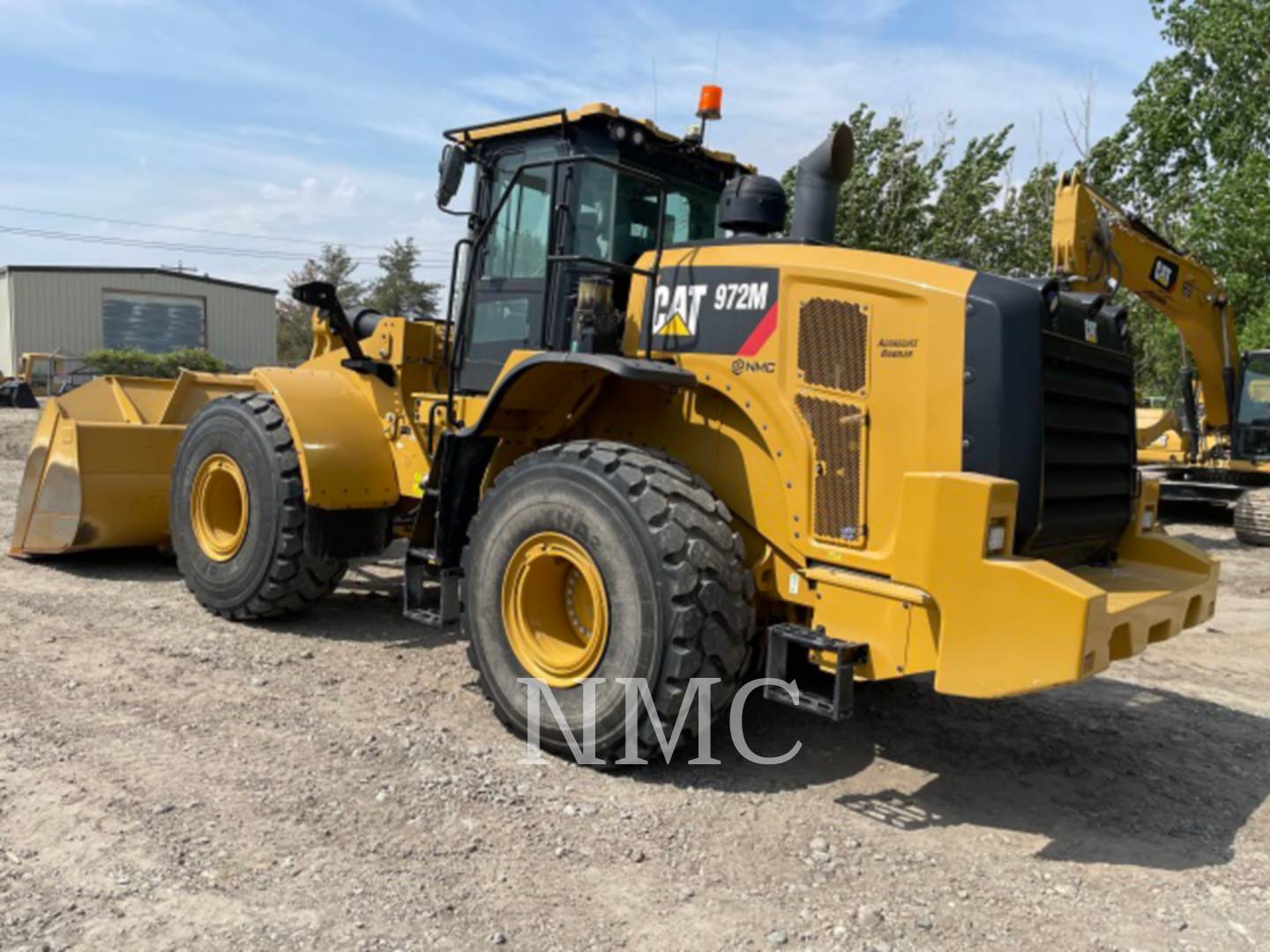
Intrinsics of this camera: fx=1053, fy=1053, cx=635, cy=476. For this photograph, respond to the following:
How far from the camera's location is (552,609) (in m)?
4.60

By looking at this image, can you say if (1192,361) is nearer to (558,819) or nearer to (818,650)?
(818,650)

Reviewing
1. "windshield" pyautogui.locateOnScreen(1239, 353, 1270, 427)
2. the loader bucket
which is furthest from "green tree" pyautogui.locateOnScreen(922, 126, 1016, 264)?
the loader bucket

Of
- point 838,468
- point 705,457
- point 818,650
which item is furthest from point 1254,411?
point 818,650

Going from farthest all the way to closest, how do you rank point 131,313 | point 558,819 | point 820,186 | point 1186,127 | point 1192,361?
point 131,313 < point 1186,127 < point 1192,361 < point 820,186 < point 558,819

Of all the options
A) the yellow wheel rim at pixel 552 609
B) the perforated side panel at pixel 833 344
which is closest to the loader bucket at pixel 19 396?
the yellow wheel rim at pixel 552 609

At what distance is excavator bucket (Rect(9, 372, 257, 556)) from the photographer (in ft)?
23.6

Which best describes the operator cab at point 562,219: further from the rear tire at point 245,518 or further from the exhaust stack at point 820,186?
the rear tire at point 245,518

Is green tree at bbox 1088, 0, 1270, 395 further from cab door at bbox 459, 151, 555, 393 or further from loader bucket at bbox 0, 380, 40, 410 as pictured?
loader bucket at bbox 0, 380, 40, 410

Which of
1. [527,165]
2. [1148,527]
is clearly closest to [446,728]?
[527,165]

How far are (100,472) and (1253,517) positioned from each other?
11934 millimetres

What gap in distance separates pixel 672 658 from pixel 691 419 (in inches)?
46.7

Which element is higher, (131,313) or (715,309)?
(131,313)

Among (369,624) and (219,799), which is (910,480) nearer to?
(219,799)

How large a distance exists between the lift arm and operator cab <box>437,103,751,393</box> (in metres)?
2.60
